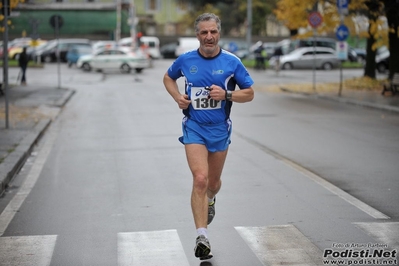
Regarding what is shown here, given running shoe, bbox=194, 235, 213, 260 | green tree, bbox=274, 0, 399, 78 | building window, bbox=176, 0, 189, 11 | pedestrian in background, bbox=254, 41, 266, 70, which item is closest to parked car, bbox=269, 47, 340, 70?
pedestrian in background, bbox=254, 41, 266, 70

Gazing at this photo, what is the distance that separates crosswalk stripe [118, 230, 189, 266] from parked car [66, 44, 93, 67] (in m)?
51.9

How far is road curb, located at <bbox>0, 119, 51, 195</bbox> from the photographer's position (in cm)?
1160

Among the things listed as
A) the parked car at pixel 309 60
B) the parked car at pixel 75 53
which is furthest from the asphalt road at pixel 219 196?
the parked car at pixel 75 53

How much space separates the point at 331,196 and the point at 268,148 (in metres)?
4.91

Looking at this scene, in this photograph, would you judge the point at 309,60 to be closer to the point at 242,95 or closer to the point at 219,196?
the point at 219,196

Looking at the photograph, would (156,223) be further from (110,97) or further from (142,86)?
(142,86)

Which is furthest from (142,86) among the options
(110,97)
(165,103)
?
(165,103)

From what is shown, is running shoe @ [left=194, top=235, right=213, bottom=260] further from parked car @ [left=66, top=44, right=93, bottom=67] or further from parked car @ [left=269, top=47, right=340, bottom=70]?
parked car @ [left=66, top=44, right=93, bottom=67]

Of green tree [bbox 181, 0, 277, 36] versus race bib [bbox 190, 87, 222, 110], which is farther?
green tree [bbox 181, 0, 277, 36]

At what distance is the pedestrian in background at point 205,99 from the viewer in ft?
23.8

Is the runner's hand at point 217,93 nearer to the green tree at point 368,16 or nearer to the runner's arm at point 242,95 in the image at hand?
the runner's arm at point 242,95

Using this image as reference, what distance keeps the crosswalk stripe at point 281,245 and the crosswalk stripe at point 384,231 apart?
0.63 meters

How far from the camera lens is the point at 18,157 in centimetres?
1351

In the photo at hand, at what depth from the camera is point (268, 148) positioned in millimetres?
15047
